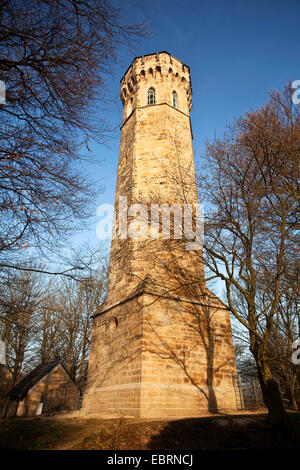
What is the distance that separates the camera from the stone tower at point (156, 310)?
27.3 feet

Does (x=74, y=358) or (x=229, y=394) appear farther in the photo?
(x=74, y=358)

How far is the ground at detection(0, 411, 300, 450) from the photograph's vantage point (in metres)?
5.69

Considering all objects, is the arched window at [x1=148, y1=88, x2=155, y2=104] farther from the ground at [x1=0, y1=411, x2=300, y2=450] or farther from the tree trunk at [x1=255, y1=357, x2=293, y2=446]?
the ground at [x1=0, y1=411, x2=300, y2=450]

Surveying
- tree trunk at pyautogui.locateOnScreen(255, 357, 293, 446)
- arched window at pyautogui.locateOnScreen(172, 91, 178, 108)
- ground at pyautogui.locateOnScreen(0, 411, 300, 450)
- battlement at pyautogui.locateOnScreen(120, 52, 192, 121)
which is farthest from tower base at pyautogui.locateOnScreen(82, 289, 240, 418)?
battlement at pyautogui.locateOnScreen(120, 52, 192, 121)

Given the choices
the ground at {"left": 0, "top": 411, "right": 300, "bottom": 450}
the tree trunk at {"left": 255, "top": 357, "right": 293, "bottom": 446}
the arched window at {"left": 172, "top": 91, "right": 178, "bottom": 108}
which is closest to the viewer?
the ground at {"left": 0, "top": 411, "right": 300, "bottom": 450}

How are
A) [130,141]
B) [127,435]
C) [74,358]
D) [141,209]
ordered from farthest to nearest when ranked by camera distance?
[74,358] < [130,141] < [141,209] < [127,435]

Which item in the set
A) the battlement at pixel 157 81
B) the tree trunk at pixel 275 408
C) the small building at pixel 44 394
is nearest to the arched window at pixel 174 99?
the battlement at pixel 157 81

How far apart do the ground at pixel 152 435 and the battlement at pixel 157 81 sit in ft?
42.9

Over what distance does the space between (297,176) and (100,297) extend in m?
16.4

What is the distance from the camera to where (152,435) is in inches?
233

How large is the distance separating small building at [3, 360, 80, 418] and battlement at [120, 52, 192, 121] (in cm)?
1485

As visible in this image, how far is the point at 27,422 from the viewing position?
779 cm
